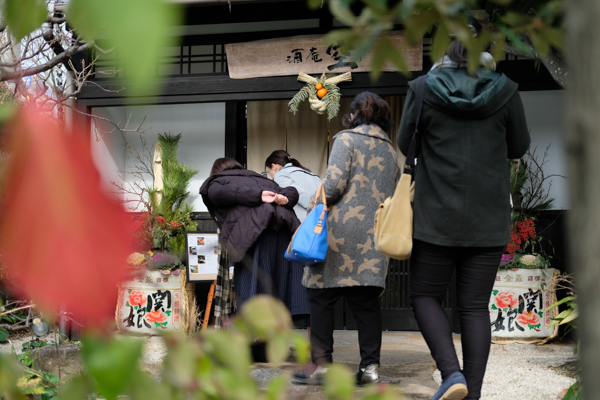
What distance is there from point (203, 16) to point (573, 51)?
19.7ft

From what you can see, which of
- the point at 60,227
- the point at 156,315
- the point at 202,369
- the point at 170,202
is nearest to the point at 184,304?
the point at 156,315

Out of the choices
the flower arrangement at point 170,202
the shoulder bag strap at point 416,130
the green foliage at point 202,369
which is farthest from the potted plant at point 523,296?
the green foliage at point 202,369

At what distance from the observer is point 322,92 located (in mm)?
5195

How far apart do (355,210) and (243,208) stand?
3.48 feet

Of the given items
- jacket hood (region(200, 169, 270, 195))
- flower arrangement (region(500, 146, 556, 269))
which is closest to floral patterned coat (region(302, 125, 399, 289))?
jacket hood (region(200, 169, 270, 195))

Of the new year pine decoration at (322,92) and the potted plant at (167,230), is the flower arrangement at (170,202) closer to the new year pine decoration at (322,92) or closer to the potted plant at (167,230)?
the potted plant at (167,230)

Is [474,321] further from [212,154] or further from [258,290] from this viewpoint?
[212,154]

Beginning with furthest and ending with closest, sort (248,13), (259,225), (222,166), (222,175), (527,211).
Answer: (248,13)
(527,211)
(222,166)
(222,175)
(259,225)

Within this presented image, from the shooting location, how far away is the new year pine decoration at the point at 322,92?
519cm

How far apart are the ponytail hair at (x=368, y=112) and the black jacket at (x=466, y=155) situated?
782 mm

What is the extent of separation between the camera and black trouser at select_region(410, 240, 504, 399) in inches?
79.8

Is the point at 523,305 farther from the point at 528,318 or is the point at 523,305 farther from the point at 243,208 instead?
the point at 243,208

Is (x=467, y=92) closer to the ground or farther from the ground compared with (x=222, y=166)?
farther from the ground

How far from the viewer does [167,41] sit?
0.58 feet
